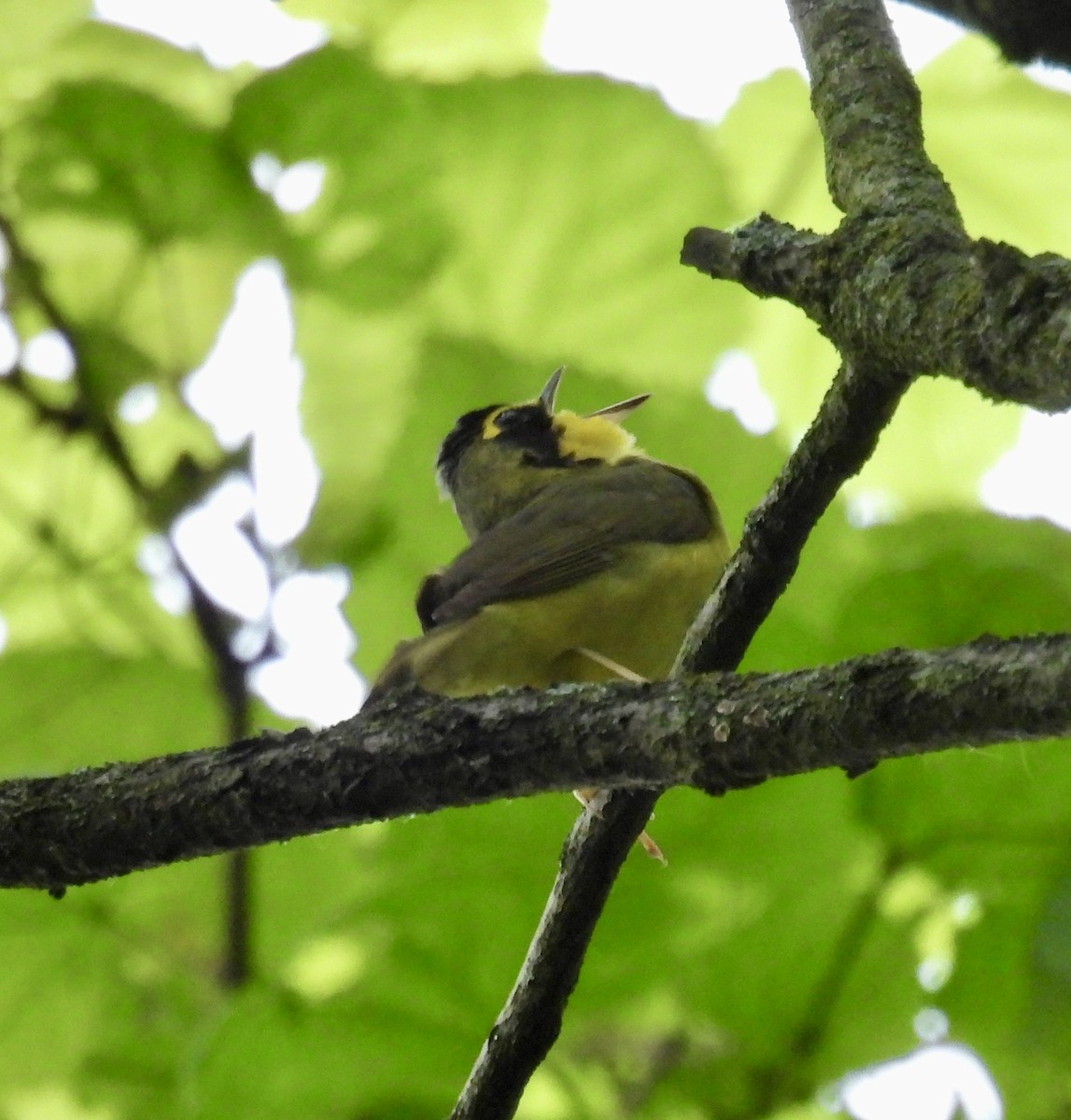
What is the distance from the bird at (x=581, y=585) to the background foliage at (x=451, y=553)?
283mm

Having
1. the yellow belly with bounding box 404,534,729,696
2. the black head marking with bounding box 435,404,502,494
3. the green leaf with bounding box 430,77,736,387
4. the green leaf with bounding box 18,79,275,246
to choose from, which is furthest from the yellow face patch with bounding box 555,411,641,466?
the green leaf with bounding box 18,79,275,246

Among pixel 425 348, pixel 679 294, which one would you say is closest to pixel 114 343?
pixel 425 348

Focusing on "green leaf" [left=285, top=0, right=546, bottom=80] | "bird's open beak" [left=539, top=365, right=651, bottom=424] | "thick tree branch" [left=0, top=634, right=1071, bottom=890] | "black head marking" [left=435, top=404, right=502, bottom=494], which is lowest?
"thick tree branch" [left=0, top=634, right=1071, bottom=890]

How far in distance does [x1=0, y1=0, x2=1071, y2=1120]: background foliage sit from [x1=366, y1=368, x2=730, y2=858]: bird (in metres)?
0.28

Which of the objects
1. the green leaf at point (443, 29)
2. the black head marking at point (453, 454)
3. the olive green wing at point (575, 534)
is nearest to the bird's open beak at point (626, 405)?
the olive green wing at point (575, 534)

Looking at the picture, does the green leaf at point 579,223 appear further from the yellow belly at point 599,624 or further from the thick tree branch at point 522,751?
the thick tree branch at point 522,751

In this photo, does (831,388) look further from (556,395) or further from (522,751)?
(556,395)

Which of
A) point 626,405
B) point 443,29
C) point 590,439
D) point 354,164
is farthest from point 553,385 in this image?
point 590,439

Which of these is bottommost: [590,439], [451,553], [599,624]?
[451,553]

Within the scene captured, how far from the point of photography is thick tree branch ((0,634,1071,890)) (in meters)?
0.89

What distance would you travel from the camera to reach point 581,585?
7.97ft

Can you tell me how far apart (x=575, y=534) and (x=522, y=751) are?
1.40 meters

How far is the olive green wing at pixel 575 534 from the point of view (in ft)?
7.59

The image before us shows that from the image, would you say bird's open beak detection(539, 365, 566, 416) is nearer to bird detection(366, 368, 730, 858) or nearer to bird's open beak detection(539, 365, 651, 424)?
bird's open beak detection(539, 365, 651, 424)
